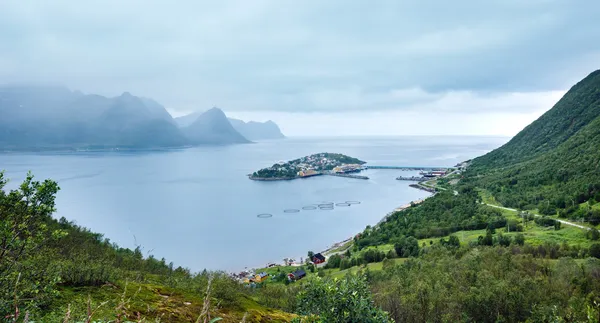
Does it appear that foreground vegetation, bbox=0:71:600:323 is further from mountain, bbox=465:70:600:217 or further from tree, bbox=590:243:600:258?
mountain, bbox=465:70:600:217

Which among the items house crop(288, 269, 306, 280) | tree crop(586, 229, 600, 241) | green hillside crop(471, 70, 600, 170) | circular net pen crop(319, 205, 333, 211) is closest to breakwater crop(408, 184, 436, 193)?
green hillside crop(471, 70, 600, 170)

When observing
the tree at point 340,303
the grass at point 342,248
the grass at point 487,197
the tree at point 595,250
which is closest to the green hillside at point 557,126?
the grass at point 487,197

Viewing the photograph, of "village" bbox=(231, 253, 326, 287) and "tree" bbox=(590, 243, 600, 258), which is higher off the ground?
"tree" bbox=(590, 243, 600, 258)

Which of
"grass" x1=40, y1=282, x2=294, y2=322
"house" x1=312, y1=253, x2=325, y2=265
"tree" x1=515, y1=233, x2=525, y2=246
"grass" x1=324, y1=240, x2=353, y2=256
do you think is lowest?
"grass" x1=324, y1=240, x2=353, y2=256

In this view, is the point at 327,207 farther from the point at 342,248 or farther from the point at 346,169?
the point at 346,169

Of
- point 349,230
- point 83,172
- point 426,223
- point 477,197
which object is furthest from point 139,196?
point 477,197

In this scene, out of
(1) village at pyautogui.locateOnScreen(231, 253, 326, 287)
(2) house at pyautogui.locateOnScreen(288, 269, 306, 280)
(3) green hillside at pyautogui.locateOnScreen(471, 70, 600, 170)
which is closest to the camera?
(1) village at pyautogui.locateOnScreen(231, 253, 326, 287)

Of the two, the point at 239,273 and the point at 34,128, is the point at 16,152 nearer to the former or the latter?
the point at 34,128

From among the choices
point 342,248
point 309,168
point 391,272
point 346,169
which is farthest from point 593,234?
point 309,168
